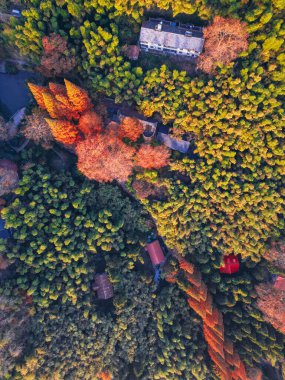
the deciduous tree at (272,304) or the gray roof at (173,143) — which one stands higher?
the gray roof at (173,143)

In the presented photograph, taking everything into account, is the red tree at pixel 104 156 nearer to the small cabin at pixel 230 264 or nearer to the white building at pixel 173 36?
the white building at pixel 173 36

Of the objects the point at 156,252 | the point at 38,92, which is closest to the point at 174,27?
the point at 38,92

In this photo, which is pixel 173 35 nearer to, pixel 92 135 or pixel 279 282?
pixel 92 135

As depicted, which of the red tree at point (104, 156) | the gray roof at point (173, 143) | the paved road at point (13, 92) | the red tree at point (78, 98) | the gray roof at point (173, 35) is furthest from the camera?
the paved road at point (13, 92)

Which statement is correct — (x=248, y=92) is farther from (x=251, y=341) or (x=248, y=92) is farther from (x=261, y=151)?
(x=251, y=341)

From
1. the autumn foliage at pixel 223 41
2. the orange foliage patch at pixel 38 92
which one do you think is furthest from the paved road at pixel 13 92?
the autumn foliage at pixel 223 41

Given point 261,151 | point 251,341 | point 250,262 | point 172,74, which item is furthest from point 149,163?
point 251,341

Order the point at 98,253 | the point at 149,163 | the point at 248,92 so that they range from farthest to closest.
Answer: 1. the point at 98,253
2. the point at 149,163
3. the point at 248,92
